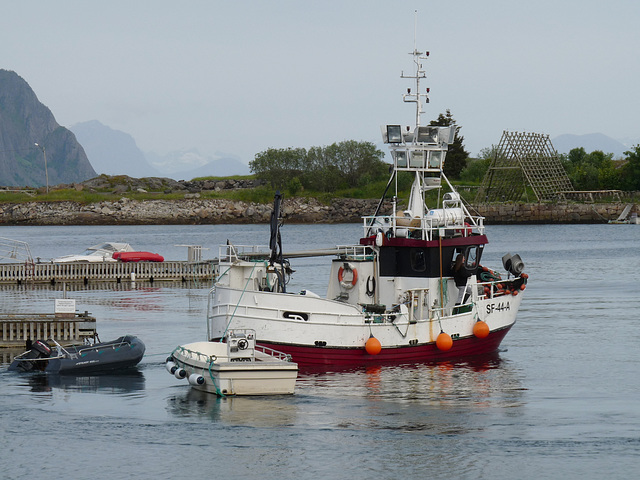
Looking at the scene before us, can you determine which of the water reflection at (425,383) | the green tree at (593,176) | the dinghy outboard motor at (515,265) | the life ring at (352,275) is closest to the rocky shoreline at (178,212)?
the green tree at (593,176)

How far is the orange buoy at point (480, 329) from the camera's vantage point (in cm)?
2880

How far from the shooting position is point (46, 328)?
30.8m

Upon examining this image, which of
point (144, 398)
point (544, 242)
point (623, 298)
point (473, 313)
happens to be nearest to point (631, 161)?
point (544, 242)

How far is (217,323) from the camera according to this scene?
27000mm

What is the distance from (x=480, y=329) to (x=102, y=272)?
3480cm

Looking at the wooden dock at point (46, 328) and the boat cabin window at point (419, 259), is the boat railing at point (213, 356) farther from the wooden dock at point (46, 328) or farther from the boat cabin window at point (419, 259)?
the wooden dock at point (46, 328)

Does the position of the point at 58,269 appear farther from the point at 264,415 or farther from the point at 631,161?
the point at 631,161

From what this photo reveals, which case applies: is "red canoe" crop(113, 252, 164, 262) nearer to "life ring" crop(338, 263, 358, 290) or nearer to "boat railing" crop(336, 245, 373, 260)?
"boat railing" crop(336, 245, 373, 260)

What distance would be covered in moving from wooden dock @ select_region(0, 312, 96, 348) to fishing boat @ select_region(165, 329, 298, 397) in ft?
21.0

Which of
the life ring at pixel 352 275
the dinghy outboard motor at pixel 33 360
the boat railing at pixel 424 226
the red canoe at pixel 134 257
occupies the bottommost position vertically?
the dinghy outboard motor at pixel 33 360

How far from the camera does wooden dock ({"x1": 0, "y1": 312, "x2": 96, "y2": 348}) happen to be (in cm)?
3055

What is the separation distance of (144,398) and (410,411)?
23.8 ft

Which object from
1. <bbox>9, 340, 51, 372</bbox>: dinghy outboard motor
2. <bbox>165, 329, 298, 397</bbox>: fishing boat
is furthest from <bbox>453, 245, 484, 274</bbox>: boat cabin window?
<bbox>9, 340, 51, 372</bbox>: dinghy outboard motor

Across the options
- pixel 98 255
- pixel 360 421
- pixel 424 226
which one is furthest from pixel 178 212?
pixel 360 421
